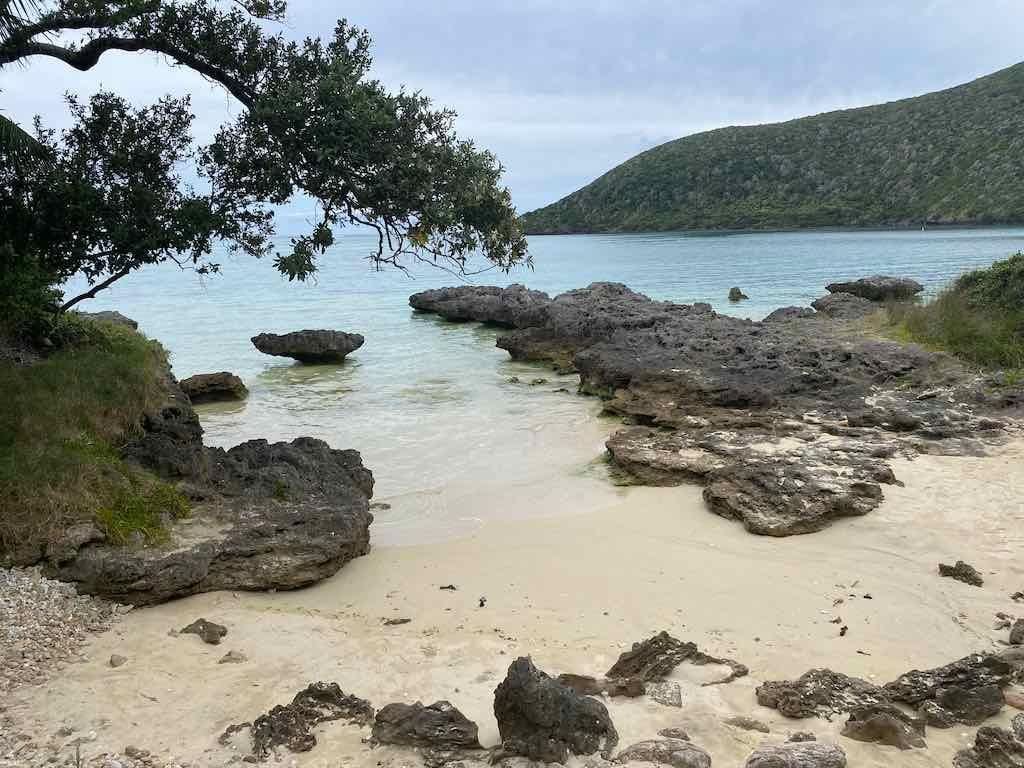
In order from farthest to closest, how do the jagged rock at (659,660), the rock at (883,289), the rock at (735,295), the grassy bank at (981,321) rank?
1. the rock at (735,295)
2. the rock at (883,289)
3. the grassy bank at (981,321)
4. the jagged rock at (659,660)

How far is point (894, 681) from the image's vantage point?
200 inches

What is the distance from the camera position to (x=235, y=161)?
8219 mm

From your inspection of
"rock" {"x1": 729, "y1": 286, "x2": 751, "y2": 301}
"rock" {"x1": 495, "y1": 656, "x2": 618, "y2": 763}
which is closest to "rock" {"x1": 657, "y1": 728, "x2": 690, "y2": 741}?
"rock" {"x1": 495, "y1": 656, "x2": 618, "y2": 763}

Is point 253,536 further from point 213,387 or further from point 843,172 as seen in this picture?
point 843,172

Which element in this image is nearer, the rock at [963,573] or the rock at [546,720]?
the rock at [546,720]

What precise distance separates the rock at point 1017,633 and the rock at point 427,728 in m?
3.92

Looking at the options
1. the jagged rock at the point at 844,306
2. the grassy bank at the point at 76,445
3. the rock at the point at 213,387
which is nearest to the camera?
the grassy bank at the point at 76,445

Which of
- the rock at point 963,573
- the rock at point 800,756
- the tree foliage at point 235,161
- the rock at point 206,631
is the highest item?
the tree foliage at point 235,161

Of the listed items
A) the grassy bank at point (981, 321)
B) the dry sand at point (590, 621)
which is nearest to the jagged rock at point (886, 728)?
the dry sand at point (590, 621)

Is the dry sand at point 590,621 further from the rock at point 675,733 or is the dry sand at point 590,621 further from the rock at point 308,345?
the rock at point 308,345

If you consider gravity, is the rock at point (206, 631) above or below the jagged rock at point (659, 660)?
above

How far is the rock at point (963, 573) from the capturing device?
6.79 meters

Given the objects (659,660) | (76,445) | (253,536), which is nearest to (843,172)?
(253,536)

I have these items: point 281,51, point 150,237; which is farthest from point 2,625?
point 281,51
